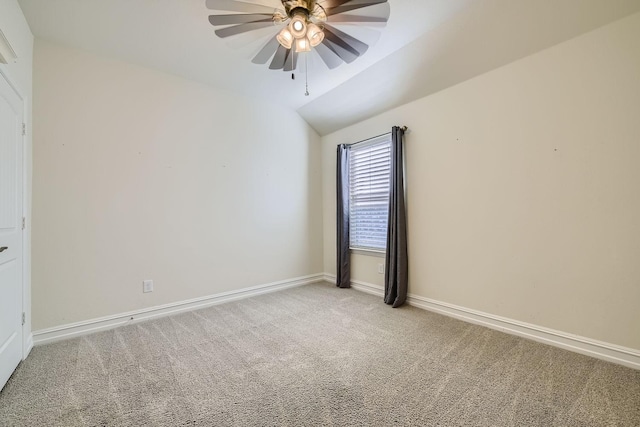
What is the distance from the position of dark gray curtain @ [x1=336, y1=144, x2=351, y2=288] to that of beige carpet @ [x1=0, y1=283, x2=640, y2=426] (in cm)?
128

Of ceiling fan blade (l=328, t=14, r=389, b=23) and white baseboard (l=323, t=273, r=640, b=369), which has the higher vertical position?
ceiling fan blade (l=328, t=14, r=389, b=23)

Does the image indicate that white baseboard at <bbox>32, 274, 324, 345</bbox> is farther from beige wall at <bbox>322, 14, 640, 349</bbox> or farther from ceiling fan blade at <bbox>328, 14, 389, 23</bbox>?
ceiling fan blade at <bbox>328, 14, 389, 23</bbox>

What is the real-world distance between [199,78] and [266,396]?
10.6ft

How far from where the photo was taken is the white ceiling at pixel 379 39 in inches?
81.7

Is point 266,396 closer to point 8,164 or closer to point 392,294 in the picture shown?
point 392,294

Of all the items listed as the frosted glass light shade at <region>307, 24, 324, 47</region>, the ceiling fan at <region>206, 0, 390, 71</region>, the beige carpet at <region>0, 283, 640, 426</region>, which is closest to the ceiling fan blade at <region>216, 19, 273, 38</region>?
the ceiling fan at <region>206, 0, 390, 71</region>

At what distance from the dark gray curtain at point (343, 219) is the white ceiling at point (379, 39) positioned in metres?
0.92

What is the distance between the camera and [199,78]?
3143 millimetres

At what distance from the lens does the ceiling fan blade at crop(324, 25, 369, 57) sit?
5.97 ft

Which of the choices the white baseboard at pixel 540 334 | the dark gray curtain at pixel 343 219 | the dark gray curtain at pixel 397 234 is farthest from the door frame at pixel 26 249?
the white baseboard at pixel 540 334

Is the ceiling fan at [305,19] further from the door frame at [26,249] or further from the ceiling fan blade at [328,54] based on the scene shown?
the door frame at [26,249]

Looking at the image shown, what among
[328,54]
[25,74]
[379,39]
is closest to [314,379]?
[328,54]

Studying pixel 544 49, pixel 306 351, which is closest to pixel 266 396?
pixel 306 351

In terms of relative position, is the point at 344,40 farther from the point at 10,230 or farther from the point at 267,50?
the point at 10,230
